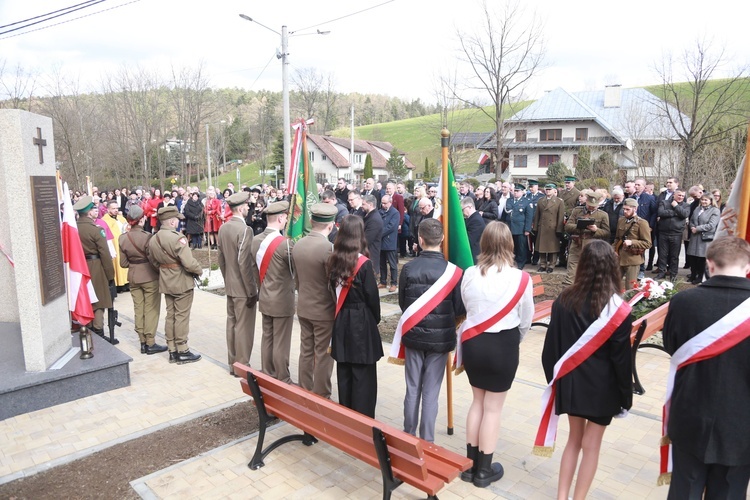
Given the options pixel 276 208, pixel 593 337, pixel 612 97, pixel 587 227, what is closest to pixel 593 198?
pixel 587 227

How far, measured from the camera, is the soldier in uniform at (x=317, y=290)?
476 centimetres

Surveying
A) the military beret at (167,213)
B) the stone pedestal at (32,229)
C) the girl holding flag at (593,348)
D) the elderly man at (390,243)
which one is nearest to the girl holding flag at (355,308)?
the girl holding flag at (593,348)

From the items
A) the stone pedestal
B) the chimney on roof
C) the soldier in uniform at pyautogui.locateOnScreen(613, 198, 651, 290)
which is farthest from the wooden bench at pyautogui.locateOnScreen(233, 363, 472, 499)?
the chimney on roof

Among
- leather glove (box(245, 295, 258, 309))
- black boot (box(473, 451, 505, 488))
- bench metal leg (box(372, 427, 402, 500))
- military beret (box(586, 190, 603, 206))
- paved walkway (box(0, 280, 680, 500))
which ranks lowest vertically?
paved walkway (box(0, 280, 680, 500))

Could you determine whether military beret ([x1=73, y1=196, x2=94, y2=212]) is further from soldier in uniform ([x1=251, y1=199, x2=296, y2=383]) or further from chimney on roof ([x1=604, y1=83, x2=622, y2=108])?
chimney on roof ([x1=604, y1=83, x2=622, y2=108])

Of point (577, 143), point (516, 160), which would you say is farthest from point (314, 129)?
point (577, 143)

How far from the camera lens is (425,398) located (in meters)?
4.23

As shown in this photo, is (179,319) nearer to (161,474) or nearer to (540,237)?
(161,474)

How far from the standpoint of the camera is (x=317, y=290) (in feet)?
15.9

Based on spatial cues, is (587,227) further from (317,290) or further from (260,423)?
(260,423)

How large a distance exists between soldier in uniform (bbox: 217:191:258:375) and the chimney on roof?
52.5m

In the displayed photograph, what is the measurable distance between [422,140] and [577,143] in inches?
1483

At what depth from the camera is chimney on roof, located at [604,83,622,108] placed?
50628 millimetres

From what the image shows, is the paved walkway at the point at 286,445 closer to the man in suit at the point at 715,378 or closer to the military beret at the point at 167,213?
the man in suit at the point at 715,378
